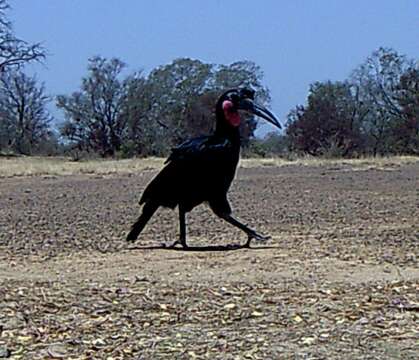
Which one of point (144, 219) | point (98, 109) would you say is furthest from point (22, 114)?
point (144, 219)

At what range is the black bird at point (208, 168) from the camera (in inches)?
398

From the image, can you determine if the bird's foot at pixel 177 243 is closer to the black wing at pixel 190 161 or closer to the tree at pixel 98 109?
the black wing at pixel 190 161

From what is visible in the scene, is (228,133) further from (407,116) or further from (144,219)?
(407,116)

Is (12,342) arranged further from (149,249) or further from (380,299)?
(149,249)

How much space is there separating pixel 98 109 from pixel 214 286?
48928 millimetres

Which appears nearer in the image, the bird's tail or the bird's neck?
the bird's neck

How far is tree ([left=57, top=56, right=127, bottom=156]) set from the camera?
55500mm

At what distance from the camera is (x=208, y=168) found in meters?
10.1

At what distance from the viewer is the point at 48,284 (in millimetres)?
7773

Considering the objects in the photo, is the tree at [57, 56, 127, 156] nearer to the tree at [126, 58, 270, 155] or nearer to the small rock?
the tree at [126, 58, 270, 155]

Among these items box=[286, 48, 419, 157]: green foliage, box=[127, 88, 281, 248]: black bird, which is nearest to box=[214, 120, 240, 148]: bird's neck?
box=[127, 88, 281, 248]: black bird

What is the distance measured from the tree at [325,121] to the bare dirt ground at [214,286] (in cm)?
3629

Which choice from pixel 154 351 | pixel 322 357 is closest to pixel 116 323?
pixel 154 351

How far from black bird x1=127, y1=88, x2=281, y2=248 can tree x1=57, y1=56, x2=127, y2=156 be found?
44.8 m
